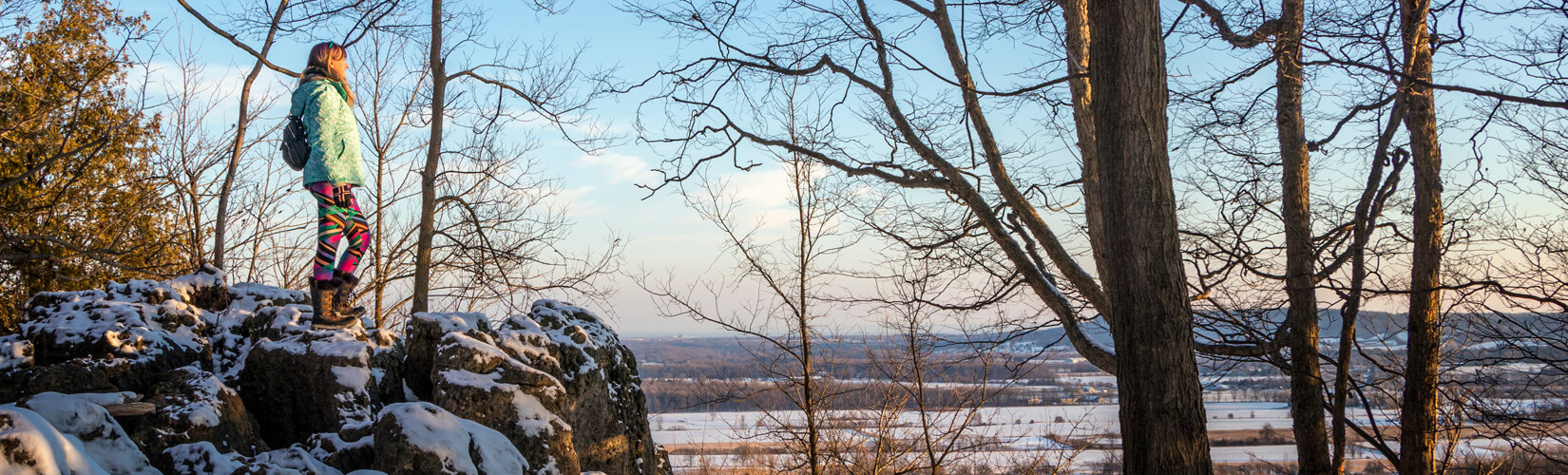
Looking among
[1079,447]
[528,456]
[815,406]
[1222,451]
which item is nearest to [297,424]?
[528,456]

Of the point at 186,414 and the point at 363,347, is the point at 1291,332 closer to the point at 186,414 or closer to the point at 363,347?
the point at 363,347

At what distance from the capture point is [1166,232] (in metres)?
4.05

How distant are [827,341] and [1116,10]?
566 cm

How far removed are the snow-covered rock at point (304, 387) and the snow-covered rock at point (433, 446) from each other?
716 millimetres

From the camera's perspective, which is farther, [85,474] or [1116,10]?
[1116,10]

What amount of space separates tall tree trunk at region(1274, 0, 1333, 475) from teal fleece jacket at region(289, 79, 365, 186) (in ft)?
20.6

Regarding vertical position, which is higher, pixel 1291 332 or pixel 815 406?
pixel 1291 332

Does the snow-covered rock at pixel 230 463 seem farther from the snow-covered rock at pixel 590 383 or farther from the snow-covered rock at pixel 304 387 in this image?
the snow-covered rock at pixel 590 383

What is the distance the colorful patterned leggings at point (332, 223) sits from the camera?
464 cm

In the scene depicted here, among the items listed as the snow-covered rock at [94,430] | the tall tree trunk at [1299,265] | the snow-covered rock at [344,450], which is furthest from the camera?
the tall tree trunk at [1299,265]

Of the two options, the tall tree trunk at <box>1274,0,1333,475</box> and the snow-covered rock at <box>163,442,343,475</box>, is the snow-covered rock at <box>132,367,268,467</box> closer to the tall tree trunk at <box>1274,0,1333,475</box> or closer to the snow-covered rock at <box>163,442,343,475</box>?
the snow-covered rock at <box>163,442,343,475</box>

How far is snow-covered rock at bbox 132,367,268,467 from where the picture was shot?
3.51 m

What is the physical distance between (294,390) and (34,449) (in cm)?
183

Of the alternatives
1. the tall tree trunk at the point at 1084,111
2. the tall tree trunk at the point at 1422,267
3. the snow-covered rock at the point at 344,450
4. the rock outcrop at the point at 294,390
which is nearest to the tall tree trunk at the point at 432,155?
the rock outcrop at the point at 294,390
